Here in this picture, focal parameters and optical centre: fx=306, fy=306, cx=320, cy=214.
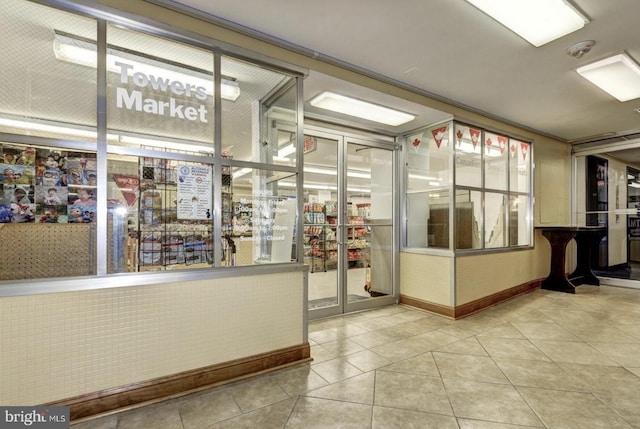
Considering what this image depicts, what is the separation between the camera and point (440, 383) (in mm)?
2451

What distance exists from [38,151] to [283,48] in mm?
2014

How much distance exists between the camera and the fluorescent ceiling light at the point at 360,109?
3.54 meters

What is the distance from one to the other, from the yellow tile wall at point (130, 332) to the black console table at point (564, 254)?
5.15 metres

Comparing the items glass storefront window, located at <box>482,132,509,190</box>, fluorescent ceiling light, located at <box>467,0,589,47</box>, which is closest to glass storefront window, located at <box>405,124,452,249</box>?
glass storefront window, located at <box>482,132,509,190</box>

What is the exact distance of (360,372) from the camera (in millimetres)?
2627

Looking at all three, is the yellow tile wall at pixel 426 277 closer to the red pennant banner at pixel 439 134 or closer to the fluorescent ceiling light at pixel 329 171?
the fluorescent ceiling light at pixel 329 171

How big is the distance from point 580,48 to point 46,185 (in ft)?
14.8

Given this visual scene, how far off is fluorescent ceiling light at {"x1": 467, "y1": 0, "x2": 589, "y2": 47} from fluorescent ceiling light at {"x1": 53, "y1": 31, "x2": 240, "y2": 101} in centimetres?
217

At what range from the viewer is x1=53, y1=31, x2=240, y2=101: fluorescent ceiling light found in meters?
2.12

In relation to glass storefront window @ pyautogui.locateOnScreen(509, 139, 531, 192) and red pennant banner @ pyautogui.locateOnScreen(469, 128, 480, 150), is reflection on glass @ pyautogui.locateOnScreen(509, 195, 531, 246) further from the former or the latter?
red pennant banner @ pyautogui.locateOnScreen(469, 128, 480, 150)

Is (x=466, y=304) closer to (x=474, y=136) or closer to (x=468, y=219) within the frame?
(x=468, y=219)

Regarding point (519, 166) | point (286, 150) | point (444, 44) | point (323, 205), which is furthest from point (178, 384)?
point (519, 166)

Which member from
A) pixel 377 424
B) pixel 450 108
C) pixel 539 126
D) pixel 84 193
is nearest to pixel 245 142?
pixel 84 193

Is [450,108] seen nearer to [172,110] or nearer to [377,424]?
[172,110]
